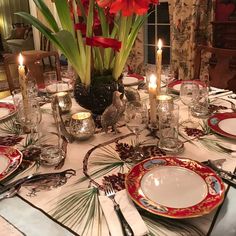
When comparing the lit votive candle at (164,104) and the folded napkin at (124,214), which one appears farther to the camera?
the lit votive candle at (164,104)

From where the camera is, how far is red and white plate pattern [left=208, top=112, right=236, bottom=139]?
0.92m

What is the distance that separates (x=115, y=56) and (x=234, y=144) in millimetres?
518

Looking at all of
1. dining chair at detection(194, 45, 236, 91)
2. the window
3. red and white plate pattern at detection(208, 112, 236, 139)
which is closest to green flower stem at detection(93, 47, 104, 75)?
red and white plate pattern at detection(208, 112, 236, 139)

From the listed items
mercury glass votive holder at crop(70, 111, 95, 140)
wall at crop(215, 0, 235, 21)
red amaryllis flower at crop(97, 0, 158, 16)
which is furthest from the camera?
wall at crop(215, 0, 235, 21)

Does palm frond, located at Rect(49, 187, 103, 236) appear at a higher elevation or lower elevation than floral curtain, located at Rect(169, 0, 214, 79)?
lower

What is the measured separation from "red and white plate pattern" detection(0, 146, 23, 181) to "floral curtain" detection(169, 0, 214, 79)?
2.48 meters

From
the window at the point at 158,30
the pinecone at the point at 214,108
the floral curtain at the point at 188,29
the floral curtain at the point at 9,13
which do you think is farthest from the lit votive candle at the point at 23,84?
the floral curtain at the point at 9,13

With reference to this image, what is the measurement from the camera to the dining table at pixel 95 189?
551mm

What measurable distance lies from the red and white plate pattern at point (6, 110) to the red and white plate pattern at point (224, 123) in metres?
0.78

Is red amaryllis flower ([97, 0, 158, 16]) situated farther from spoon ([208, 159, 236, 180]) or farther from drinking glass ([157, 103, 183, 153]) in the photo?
spoon ([208, 159, 236, 180])

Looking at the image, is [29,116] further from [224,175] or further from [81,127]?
[224,175]

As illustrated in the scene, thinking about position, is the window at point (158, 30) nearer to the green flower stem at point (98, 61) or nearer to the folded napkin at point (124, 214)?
the green flower stem at point (98, 61)

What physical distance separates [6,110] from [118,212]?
0.81 meters

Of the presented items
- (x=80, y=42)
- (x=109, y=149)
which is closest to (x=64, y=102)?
(x=80, y=42)
